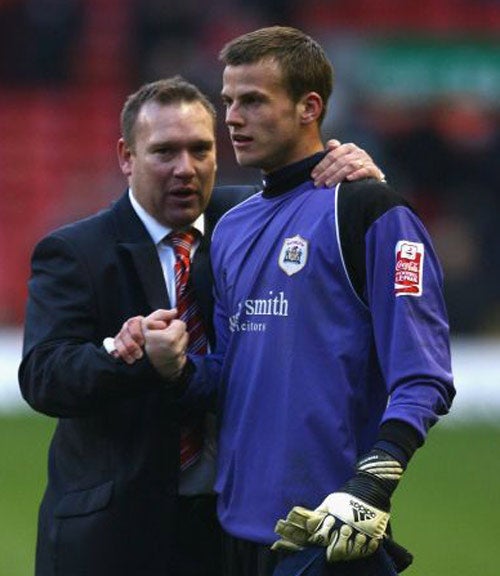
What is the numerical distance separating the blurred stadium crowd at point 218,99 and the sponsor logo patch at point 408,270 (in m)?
12.6

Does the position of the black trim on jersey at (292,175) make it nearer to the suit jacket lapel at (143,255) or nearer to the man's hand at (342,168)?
the man's hand at (342,168)

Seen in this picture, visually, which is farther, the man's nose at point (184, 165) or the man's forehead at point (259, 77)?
the man's nose at point (184, 165)

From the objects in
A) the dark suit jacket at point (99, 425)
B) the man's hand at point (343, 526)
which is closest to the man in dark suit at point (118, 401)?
the dark suit jacket at point (99, 425)

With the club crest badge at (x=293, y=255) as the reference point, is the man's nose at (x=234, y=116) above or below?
above

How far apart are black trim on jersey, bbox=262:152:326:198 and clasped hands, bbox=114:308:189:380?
46 cm

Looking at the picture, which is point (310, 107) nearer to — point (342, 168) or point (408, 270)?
point (342, 168)

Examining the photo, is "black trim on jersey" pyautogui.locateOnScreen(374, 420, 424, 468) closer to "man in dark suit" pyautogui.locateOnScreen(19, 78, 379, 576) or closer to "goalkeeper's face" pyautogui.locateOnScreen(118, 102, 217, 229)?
"man in dark suit" pyautogui.locateOnScreen(19, 78, 379, 576)

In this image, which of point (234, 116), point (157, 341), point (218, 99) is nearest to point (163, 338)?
point (157, 341)

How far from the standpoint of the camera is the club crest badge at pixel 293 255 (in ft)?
16.2

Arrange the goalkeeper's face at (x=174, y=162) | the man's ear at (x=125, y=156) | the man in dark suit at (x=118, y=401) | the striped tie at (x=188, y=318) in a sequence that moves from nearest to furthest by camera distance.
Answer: the man in dark suit at (x=118, y=401) < the striped tie at (x=188, y=318) < the goalkeeper's face at (x=174, y=162) < the man's ear at (x=125, y=156)

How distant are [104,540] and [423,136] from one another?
1367 centimetres

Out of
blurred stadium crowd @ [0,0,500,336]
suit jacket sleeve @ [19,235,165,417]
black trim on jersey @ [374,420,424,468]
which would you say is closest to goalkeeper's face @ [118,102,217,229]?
suit jacket sleeve @ [19,235,165,417]

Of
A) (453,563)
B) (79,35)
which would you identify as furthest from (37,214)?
(453,563)

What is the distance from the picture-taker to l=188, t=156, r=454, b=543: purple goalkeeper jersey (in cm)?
477
